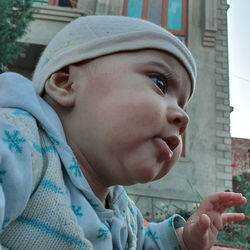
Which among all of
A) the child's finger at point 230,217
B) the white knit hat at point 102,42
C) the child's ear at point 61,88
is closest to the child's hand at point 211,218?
the child's finger at point 230,217

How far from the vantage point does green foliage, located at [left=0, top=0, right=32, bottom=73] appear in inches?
181

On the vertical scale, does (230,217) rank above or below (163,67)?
below

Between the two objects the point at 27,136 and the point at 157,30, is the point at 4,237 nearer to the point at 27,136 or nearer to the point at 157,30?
the point at 27,136

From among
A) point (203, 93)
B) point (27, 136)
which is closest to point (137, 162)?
point (27, 136)

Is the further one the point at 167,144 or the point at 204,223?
the point at 204,223

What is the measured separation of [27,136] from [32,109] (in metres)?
0.12

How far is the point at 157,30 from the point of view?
3.35 ft

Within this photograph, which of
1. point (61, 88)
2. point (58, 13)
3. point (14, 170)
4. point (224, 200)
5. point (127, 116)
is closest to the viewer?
point (14, 170)

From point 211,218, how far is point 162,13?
269 inches

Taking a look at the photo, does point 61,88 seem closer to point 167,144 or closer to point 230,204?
point 167,144

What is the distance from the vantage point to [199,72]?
6.84m

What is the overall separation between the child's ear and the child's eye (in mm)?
260

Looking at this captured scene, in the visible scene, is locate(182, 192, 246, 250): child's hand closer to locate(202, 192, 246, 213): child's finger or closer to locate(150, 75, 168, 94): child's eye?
locate(202, 192, 246, 213): child's finger

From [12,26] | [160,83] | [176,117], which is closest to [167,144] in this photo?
[176,117]
